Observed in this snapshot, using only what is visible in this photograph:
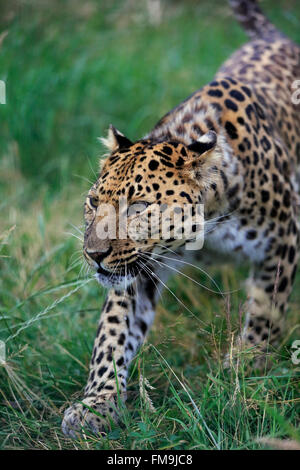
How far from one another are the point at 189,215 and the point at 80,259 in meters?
0.97

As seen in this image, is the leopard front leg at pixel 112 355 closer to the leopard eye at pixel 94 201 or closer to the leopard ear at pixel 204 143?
the leopard eye at pixel 94 201

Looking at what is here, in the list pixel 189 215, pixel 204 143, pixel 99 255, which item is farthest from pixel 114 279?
pixel 204 143

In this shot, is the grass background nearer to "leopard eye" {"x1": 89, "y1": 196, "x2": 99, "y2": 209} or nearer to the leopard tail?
"leopard eye" {"x1": 89, "y1": 196, "x2": 99, "y2": 209}

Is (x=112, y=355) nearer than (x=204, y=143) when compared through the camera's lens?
No

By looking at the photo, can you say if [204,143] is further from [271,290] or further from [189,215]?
Answer: [271,290]

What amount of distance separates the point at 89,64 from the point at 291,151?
163 inches

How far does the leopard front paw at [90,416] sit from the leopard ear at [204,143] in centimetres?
157

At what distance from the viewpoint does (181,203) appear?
12.3ft

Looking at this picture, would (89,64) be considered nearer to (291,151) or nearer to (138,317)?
(291,151)

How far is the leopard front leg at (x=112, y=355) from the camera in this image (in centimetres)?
382

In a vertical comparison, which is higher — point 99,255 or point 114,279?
point 99,255

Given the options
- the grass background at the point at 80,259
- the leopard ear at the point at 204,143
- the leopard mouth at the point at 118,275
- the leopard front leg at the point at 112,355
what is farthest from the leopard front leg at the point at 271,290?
the leopard mouth at the point at 118,275

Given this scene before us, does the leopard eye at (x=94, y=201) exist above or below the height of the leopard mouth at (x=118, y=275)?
above

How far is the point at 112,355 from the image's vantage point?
407 centimetres
